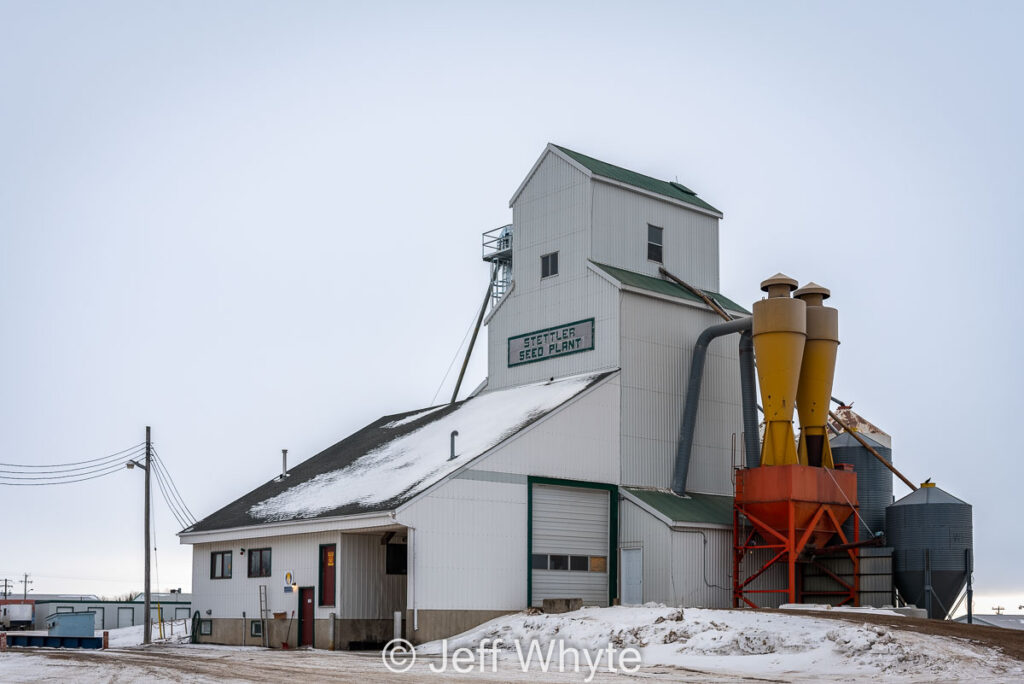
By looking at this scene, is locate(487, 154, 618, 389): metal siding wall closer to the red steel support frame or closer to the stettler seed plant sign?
the stettler seed plant sign

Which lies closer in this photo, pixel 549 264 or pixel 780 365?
pixel 780 365

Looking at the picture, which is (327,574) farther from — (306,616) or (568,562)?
(568,562)

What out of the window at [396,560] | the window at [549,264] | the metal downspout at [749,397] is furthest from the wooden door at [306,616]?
the metal downspout at [749,397]

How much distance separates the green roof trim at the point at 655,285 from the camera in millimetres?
43844

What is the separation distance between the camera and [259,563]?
141 feet

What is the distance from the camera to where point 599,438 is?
4141 cm

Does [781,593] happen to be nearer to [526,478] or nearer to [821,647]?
[526,478]

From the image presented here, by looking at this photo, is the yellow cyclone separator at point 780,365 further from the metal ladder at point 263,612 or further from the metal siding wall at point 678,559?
the metal ladder at point 263,612

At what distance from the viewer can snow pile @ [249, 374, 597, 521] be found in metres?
39.2

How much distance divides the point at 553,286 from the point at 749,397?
8267mm

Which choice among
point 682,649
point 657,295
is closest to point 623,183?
point 657,295

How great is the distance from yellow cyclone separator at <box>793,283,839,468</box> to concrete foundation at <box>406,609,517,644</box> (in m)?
12.5

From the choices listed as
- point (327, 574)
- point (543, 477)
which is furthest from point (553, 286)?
point (327, 574)

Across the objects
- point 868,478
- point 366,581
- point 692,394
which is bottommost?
point 366,581
